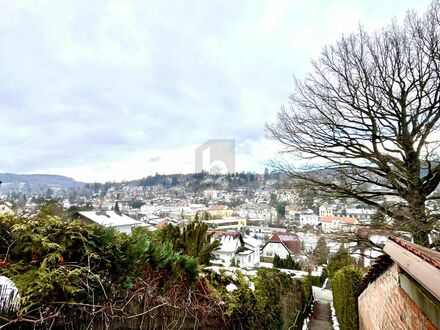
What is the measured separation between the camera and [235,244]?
2889 cm

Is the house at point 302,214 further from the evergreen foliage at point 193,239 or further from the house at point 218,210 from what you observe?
the house at point 218,210

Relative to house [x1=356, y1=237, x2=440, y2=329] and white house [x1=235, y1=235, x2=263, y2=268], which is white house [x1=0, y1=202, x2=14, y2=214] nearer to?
house [x1=356, y1=237, x2=440, y2=329]

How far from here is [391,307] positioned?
365 centimetres

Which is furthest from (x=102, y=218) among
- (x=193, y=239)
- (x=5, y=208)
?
(x=5, y=208)

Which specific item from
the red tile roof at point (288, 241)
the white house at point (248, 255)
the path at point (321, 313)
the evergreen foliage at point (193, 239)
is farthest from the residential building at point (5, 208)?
the red tile roof at point (288, 241)

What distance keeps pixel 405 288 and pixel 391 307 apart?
3.13 ft

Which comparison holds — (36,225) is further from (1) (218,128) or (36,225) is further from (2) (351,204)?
(1) (218,128)

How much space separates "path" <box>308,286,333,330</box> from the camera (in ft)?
39.2

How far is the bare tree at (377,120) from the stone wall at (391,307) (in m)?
3.85

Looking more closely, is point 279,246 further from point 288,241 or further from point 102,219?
point 102,219

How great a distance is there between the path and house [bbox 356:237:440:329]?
761cm

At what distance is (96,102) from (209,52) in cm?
689

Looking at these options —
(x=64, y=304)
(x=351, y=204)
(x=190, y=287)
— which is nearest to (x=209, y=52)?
(x=351, y=204)

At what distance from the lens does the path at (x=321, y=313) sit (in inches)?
471
